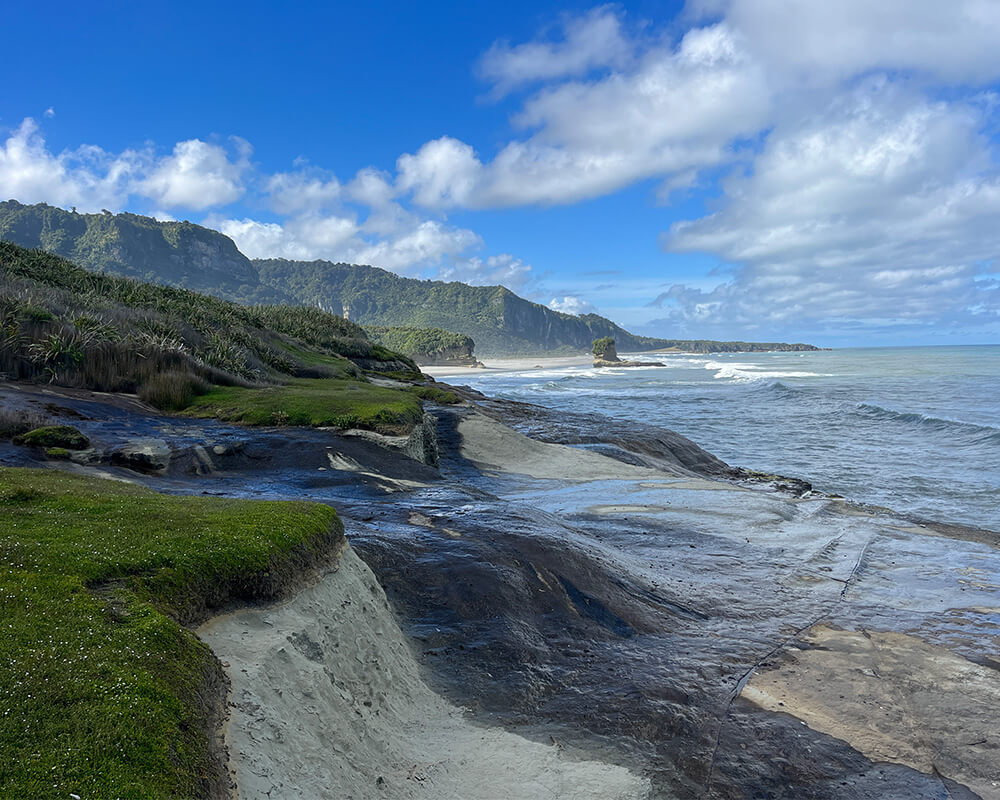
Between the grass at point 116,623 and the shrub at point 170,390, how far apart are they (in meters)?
10.1

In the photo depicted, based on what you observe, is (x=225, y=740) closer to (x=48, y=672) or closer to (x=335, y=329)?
(x=48, y=672)

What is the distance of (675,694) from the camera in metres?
6.66

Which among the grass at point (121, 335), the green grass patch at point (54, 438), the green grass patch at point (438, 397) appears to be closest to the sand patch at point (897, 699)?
the green grass patch at point (54, 438)

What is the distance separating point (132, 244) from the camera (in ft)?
517

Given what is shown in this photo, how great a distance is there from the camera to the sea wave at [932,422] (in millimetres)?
30547

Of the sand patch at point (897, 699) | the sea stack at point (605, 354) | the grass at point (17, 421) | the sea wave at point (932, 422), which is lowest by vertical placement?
the sand patch at point (897, 699)

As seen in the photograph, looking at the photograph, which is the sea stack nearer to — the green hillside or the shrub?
the green hillside

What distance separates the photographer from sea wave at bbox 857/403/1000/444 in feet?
100

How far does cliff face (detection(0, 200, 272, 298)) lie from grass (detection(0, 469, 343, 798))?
14545 centimetres

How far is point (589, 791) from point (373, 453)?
1022 cm

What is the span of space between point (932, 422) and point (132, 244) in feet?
559

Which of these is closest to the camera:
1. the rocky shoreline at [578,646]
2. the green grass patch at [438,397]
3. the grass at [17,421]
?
the rocky shoreline at [578,646]

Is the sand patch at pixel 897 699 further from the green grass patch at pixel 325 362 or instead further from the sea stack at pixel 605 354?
the sea stack at pixel 605 354

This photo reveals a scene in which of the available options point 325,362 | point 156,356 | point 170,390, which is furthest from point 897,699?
point 325,362
